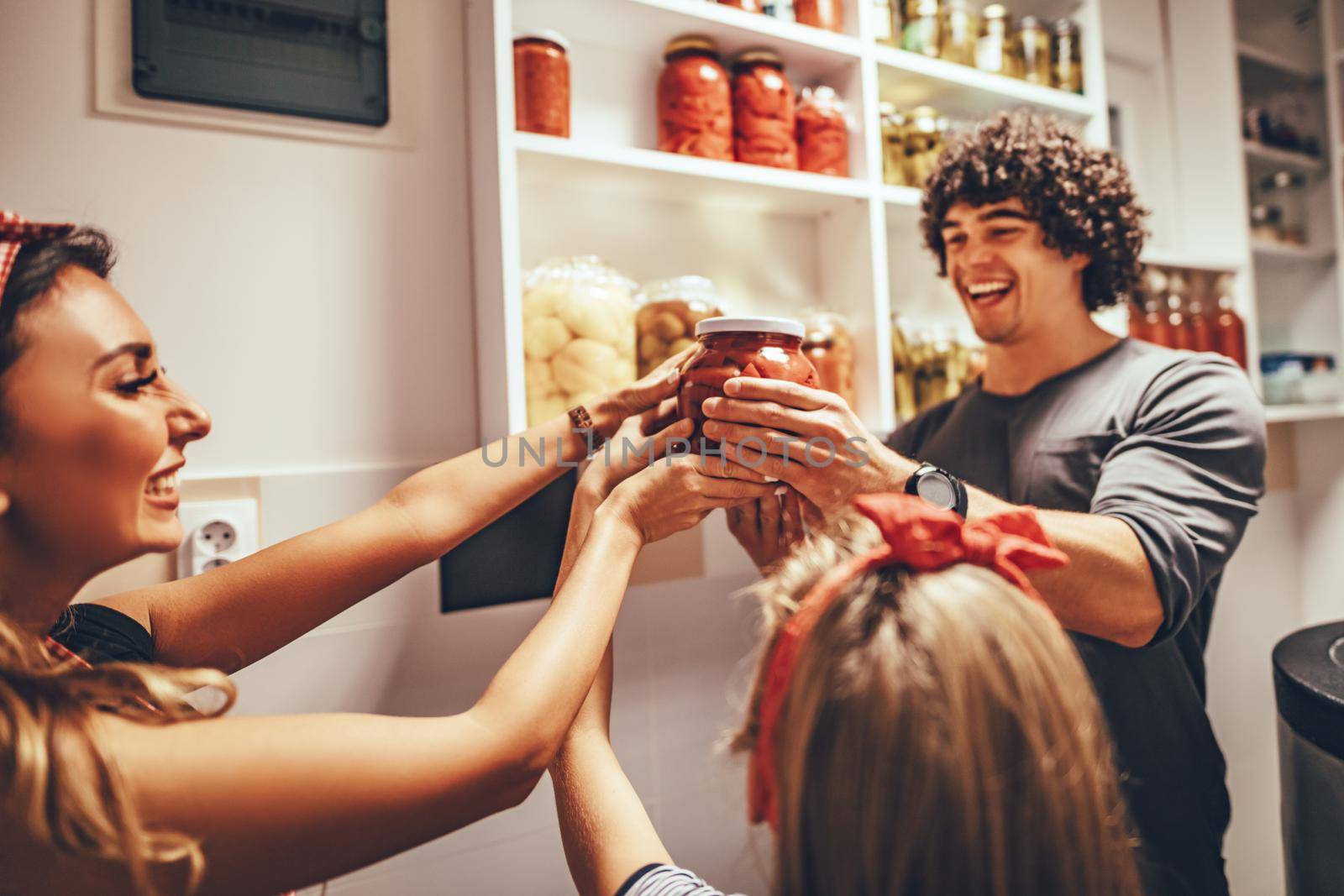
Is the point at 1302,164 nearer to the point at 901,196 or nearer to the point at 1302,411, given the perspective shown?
the point at 1302,411

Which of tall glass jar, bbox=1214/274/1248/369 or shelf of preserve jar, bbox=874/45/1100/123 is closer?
shelf of preserve jar, bbox=874/45/1100/123

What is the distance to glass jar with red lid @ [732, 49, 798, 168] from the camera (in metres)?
1.11

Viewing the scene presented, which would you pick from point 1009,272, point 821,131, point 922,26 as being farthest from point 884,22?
point 1009,272

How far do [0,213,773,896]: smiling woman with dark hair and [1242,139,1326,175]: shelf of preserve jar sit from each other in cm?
191

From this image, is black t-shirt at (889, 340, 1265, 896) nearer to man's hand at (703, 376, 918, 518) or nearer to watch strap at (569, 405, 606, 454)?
man's hand at (703, 376, 918, 518)

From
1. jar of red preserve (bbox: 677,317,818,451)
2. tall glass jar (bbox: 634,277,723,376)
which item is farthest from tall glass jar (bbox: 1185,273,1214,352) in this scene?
jar of red preserve (bbox: 677,317,818,451)

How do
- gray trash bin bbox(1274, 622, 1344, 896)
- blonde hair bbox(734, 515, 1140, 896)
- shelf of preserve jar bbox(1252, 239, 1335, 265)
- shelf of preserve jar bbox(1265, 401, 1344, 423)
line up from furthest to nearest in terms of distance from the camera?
shelf of preserve jar bbox(1252, 239, 1335, 265), shelf of preserve jar bbox(1265, 401, 1344, 423), gray trash bin bbox(1274, 622, 1344, 896), blonde hair bbox(734, 515, 1140, 896)

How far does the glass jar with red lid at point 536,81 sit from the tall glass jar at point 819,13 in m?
→ 0.43

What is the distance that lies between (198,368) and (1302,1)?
268 centimetres

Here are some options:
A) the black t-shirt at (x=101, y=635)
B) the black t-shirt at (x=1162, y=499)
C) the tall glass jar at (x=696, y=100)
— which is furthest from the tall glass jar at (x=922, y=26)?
the black t-shirt at (x=101, y=635)

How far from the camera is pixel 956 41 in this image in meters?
1.35

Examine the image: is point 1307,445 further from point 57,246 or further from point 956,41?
point 57,246

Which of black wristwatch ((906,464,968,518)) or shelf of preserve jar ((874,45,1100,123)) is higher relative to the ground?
shelf of preserve jar ((874,45,1100,123))

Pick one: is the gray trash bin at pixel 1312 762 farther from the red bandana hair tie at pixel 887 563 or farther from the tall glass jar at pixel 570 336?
the tall glass jar at pixel 570 336
